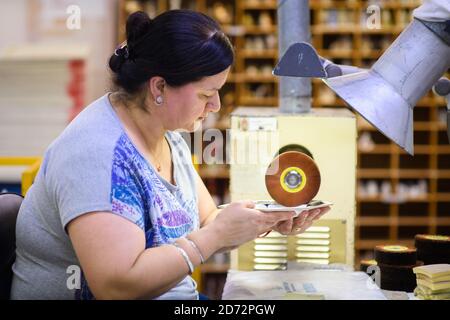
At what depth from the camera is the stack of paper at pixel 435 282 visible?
5.06ft

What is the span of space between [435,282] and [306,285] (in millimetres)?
326

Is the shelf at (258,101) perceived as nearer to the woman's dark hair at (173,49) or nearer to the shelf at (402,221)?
the shelf at (402,221)

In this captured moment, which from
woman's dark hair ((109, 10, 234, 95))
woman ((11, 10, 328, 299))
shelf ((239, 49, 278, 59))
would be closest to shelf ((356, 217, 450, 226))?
shelf ((239, 49, 278, 59))

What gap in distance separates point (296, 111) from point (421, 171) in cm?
352

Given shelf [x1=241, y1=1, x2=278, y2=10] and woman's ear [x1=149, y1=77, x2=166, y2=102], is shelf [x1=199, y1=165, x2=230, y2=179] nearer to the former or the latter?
shelf [x1=241, y1=1, x2=278, y2=10]

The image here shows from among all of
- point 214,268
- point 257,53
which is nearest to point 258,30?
point 257,53

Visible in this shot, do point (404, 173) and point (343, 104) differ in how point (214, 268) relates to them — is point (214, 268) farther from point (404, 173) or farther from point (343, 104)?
point (404, 173)

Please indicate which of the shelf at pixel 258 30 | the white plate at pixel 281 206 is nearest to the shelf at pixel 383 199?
the shelf at pixel 258 30

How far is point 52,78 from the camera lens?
14.4 feet

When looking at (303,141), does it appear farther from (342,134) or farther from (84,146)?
(84,146)

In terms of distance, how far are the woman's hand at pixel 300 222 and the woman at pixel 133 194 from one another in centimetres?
15

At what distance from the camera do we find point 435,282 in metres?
1.54

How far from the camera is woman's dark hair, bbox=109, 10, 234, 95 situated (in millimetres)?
1423
